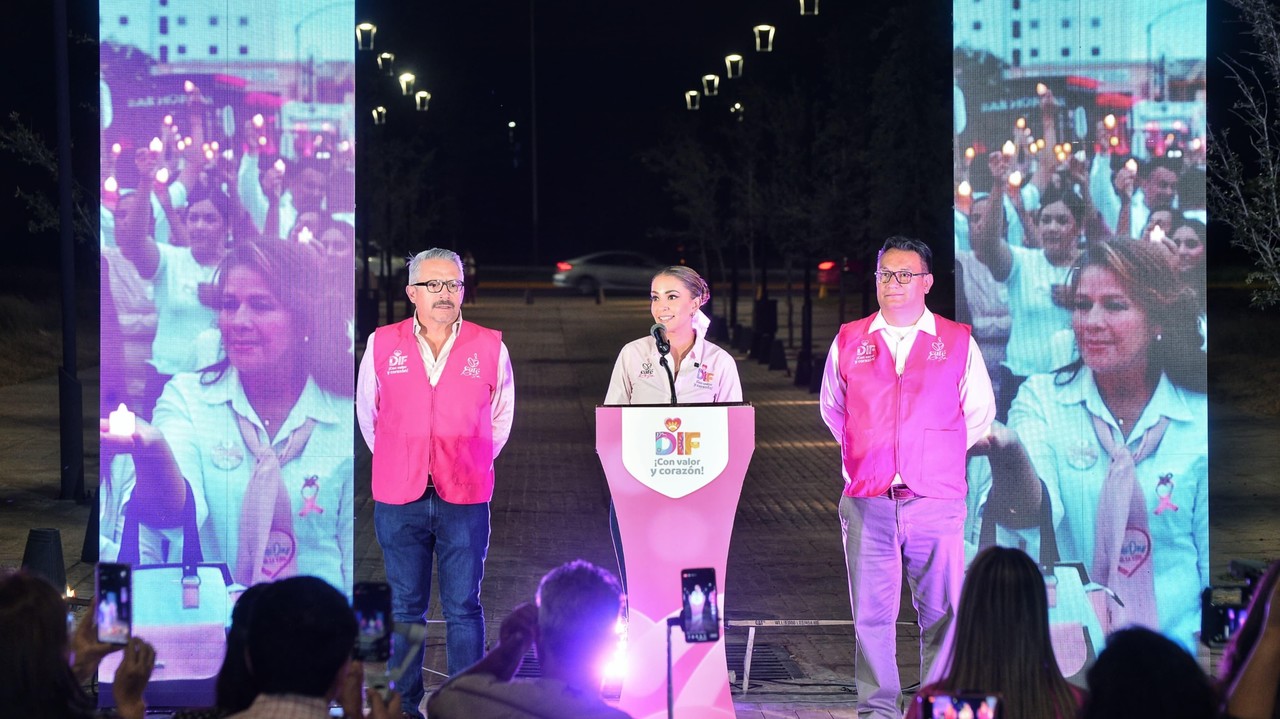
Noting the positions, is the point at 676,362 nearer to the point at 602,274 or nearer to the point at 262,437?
the point at 262,437

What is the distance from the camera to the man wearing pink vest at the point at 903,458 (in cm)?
597

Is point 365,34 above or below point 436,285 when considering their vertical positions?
above

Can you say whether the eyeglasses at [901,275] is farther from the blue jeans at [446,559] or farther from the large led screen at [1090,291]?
the blue jeans at [446,559]

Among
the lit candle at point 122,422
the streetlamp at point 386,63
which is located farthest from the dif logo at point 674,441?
the streetlamp at point 386,63

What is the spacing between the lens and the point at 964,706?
3.46 metres

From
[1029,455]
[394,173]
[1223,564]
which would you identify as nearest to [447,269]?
[1029,455]

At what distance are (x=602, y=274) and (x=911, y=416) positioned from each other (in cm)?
3879

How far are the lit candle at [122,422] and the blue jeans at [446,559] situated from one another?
123cm

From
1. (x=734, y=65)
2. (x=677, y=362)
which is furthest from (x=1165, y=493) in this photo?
(x=734, y=65)

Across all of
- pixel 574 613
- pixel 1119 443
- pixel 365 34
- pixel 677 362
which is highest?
pixel 365 34

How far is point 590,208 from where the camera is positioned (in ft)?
209

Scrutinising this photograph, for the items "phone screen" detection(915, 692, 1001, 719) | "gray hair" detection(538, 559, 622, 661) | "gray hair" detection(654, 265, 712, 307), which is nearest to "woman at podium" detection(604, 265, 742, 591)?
"gray hair" detection(654, 265, 712, 307)

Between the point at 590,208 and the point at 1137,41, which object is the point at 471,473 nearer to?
the point at 1137,41

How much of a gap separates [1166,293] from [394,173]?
2895cm
